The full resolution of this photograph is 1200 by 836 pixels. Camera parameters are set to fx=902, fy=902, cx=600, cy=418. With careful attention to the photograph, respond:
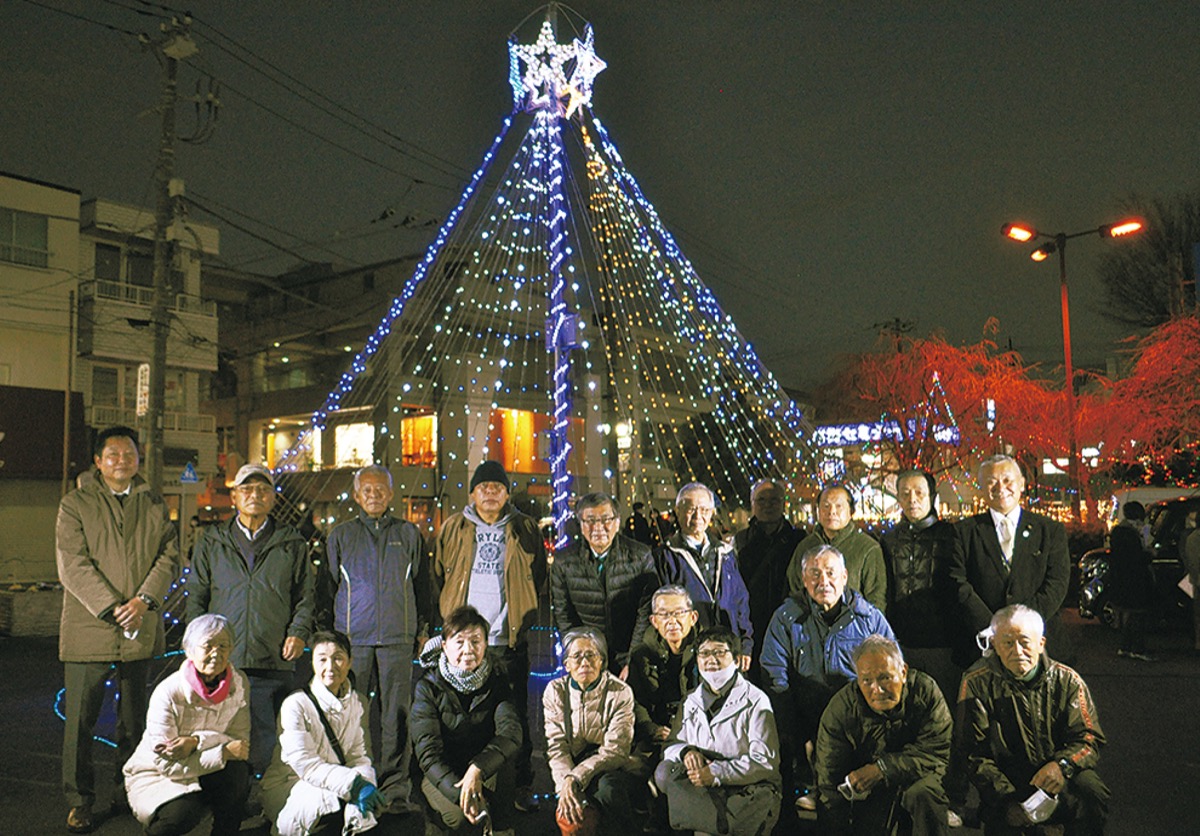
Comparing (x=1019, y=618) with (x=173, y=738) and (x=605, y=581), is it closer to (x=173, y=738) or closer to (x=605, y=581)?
(x=605, y=581)

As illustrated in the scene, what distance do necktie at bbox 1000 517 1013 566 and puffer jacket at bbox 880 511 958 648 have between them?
27cm

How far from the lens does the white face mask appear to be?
4473 mm

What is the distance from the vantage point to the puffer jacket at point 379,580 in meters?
5.52

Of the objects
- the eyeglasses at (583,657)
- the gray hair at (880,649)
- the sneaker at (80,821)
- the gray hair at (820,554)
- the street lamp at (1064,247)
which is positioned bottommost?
the sneaker at (80,821)

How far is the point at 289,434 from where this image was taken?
3328 centimetres

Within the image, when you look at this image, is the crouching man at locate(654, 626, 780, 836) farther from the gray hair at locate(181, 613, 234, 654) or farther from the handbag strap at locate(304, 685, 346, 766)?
the gray hair at locate(181, 613, 234, 654)

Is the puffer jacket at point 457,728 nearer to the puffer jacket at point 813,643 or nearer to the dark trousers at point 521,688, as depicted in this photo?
the dark trousers at point 521,688

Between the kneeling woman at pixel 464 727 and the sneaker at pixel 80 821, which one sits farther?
the sneaker at pixel 80 821

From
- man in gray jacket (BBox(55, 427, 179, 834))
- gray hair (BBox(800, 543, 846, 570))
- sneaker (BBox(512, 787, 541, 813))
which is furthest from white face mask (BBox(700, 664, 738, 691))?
man in gray jacket (BBox(55, 427, 179, 834))

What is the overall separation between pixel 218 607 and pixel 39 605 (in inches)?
381

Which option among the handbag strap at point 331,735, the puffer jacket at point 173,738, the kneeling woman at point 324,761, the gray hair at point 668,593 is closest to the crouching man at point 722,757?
the gray hair at point 668,593

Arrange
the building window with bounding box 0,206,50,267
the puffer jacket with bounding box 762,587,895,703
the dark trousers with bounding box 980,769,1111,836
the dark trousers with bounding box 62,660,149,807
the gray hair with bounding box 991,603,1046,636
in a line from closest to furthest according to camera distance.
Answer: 1. the dark trousers with bounding box 980,769,1111,836
2. the gray hair with bounding box 991,603,1046,636
3. the puffer jacket with bounding box 762,587,895,703
4. the dark trousers with bounding box 62,660,149,807
5. the building window with bounding box 0,206,50,267

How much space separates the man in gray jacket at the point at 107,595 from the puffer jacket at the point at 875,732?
3.81 m

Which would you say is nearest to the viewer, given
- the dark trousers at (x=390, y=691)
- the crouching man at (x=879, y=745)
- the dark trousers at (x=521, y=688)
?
the crouching man at (x=879, y=745)
